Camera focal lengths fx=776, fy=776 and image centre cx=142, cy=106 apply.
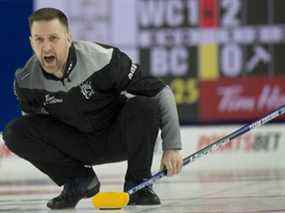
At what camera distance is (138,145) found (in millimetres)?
2824

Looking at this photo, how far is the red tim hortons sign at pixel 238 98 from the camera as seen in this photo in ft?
18.7

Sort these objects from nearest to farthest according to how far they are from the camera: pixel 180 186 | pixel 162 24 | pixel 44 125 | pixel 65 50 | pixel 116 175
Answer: pixel 65 50 → pixel 44 125 → pixel 180 186 → pixel 116 175 → pixel 162 24

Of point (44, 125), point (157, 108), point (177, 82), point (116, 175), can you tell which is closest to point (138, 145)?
point (157, 108)

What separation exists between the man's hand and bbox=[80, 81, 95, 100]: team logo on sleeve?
35 cm

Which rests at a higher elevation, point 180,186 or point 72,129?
point 72,129

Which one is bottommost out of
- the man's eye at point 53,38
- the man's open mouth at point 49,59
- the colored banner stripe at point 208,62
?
the colored banner stripe at point 208,62

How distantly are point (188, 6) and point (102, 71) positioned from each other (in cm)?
292

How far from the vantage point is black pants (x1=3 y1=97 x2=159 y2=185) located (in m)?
2.83

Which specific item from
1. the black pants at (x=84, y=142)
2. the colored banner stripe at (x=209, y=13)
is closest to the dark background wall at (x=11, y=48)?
the colored banner stripe at (x=209, y=13)

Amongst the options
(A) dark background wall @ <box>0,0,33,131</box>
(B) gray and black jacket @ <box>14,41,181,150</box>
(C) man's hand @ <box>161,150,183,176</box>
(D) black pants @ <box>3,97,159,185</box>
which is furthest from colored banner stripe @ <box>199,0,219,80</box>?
(C) man's hand @ <box>161,150,183,176</box>

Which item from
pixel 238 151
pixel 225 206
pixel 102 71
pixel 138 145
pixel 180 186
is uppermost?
pixel 102 71

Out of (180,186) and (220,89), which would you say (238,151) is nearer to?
(220,89)

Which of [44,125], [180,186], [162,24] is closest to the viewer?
[44,125]

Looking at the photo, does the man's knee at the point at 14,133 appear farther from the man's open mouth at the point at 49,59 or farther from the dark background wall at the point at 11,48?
Answer: the dark background wall at the point at 11,48
